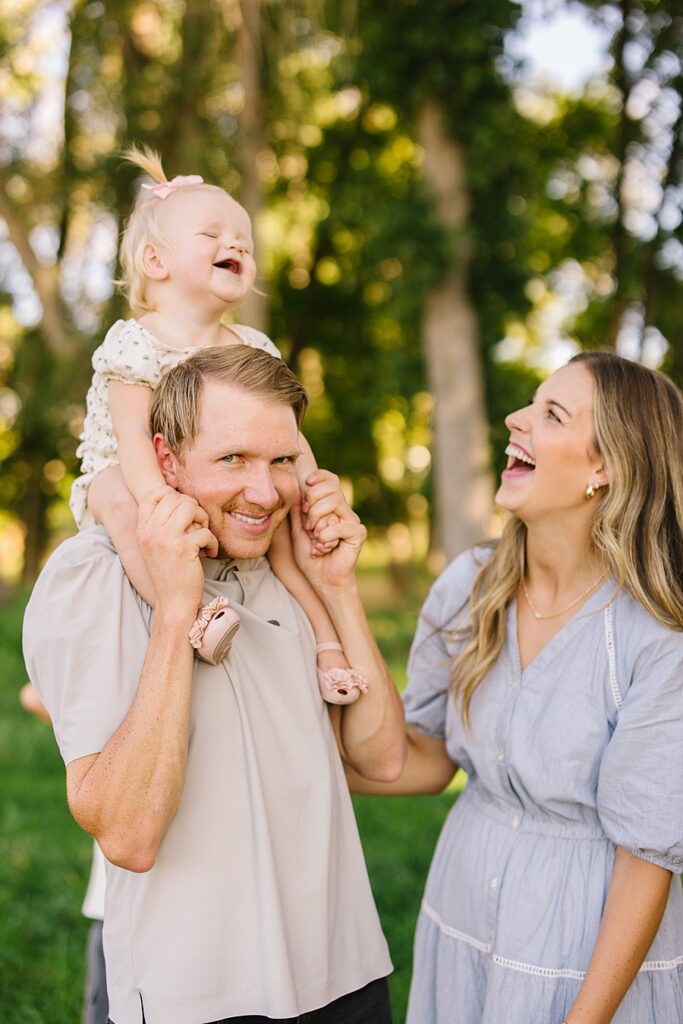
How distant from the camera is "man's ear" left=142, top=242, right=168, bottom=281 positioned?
2.55 metres

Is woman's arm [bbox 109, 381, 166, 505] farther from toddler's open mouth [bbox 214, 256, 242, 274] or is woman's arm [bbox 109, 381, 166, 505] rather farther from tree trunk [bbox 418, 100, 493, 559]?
tree trunk [bbox 418, 100, 493, 559]

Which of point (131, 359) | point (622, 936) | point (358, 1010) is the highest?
point (131, 359)

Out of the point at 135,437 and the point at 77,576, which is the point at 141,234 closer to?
the point at 135,437

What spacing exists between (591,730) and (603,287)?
16114 millimetres

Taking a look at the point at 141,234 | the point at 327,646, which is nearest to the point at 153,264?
the point at 141,234

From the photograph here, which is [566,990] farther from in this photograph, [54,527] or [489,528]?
[54,527]

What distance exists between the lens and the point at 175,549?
193 centimetres

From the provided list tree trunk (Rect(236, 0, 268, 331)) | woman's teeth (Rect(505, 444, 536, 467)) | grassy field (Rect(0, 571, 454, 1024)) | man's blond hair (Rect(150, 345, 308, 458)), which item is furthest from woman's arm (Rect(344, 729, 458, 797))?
tree trunk (Rect(236, 0, 268, 331))

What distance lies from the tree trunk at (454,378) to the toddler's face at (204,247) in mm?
7829

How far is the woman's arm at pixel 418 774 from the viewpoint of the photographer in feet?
8.78

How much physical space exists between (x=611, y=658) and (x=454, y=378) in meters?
8.28

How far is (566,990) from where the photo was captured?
2279mm

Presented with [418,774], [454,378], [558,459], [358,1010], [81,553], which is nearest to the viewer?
[81,553]

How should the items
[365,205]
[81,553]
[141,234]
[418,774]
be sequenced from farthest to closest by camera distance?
1. [365,205]
2. [418,774]
3. [141,234]
4. [81,553]
